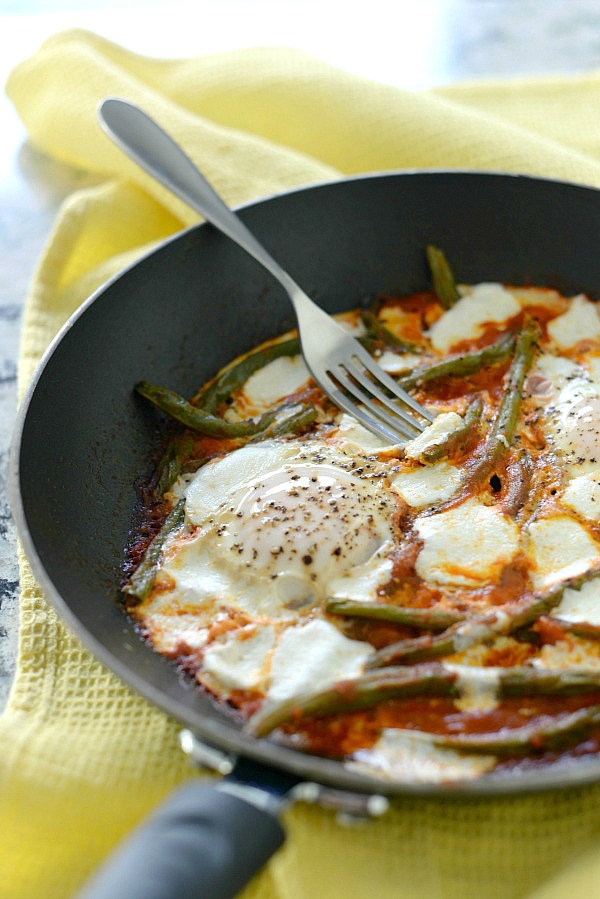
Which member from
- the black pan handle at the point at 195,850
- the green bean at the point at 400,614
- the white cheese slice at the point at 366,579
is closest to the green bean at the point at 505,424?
the white cheese slice at the point at 366,579

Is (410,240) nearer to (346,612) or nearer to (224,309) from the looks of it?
(224,309)

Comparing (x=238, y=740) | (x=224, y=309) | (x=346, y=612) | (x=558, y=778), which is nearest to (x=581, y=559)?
(x=346, y=612)

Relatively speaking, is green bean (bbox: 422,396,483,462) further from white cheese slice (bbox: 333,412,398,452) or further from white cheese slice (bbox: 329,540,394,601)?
white cheese slice (bbox: 329,540,394,601)

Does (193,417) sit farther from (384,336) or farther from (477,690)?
(477,690)

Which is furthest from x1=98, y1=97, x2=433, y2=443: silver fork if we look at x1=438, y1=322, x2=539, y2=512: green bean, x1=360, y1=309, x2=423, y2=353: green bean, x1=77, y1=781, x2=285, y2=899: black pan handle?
x1=77, y1=781, x2=285, y2=899: black pan handle

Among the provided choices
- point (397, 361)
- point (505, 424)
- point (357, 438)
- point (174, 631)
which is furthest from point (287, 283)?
point (174, 631)

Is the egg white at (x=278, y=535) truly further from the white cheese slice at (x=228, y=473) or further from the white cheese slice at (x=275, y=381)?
the white cheese slice at (x=275, y=381)
